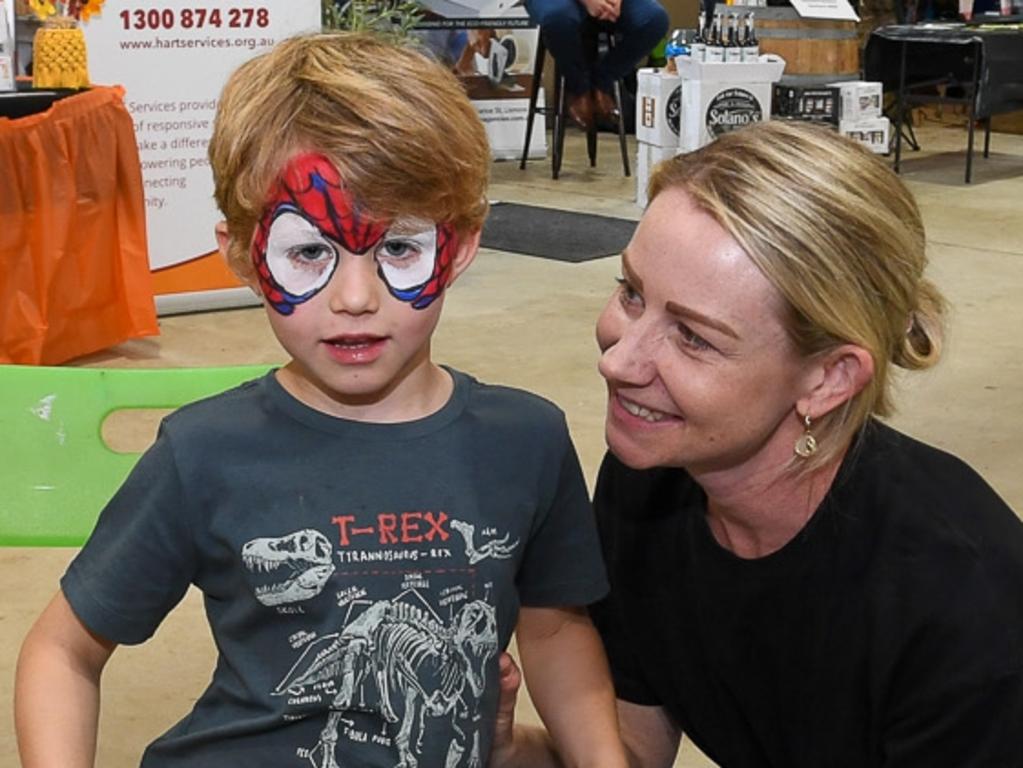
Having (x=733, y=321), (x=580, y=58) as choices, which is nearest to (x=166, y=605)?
(x=733, y=321)

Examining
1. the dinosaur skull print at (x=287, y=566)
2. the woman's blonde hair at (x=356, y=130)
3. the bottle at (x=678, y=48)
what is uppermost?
the woman's blonde hair at (x=356, y=130)

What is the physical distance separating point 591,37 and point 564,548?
6.68 metres

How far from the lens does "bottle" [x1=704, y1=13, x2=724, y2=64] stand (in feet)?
21.8

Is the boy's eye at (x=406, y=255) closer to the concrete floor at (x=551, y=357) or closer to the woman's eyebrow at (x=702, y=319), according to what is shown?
the woman's eyebrow at (x=702, y=319)

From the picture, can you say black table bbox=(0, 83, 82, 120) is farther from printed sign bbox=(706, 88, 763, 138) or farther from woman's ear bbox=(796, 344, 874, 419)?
woman's ear bbox=(796, 344, 874, 419)

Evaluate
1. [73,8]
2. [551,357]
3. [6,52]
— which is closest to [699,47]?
[551,357]

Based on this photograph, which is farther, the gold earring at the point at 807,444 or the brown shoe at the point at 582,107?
the brown shoe at the point at 582,107

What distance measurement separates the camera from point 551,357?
4.75 meters

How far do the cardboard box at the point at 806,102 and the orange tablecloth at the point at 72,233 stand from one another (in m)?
3.49

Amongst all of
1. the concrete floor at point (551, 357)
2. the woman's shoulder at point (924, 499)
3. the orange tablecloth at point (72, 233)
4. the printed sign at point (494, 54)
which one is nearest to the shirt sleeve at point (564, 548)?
the woman's shoulder at point (924, 499)

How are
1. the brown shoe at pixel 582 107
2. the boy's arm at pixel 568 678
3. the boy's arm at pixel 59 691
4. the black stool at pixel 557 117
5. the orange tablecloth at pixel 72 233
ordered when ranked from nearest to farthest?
the boy's arm at pixel 59 691
the boy's arm at pixel 568 678
the orange tablecloth at pixel 72 233
the black stool at pixel 557 117
the brown shoe at pixel 582 107

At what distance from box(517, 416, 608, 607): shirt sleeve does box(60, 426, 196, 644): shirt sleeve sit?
310 millimetres

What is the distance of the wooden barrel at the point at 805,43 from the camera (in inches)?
286

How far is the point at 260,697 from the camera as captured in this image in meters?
1.35
